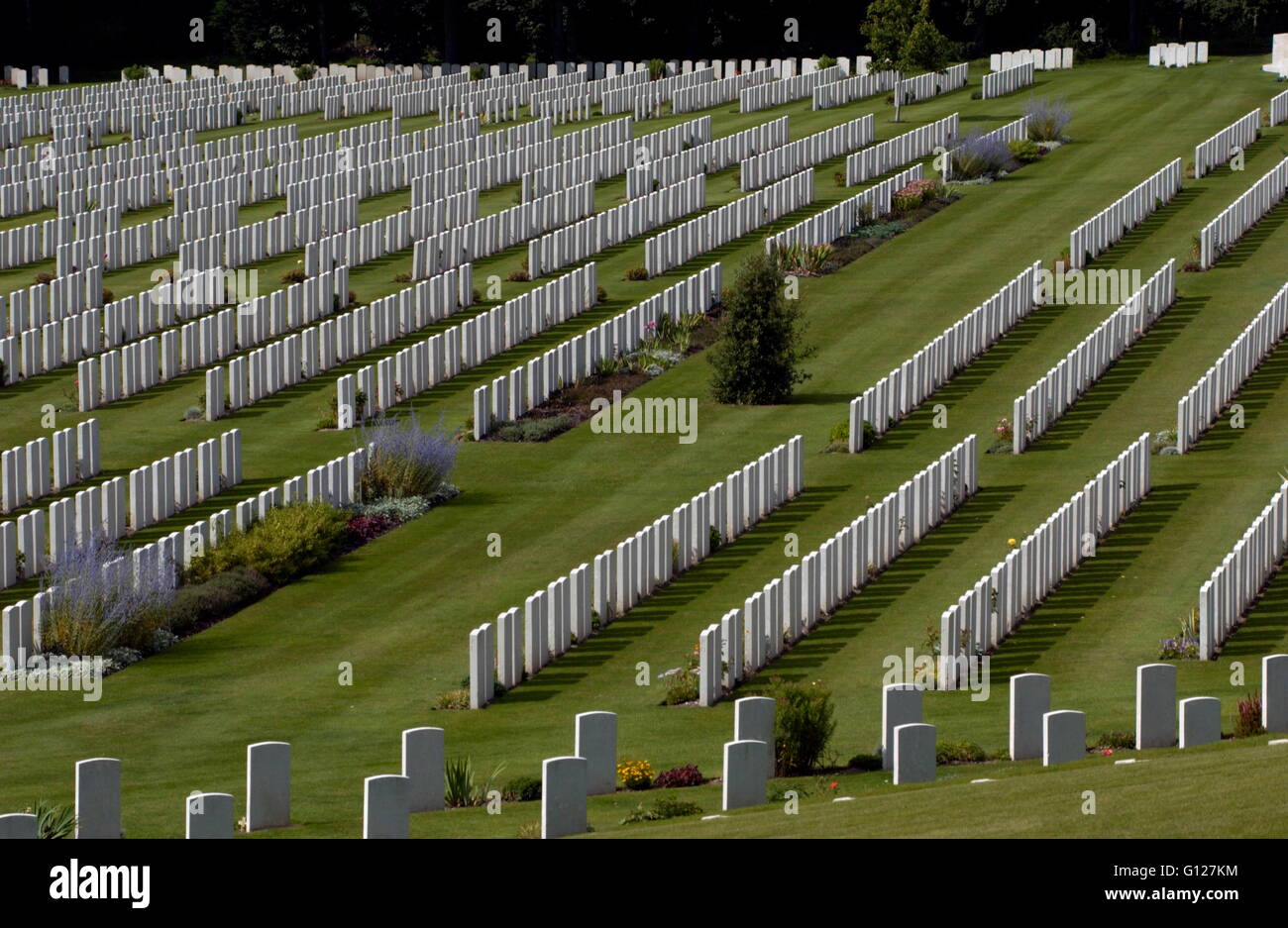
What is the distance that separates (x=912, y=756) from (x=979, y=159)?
37721 mm

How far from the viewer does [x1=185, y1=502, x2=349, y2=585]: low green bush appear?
25578mm

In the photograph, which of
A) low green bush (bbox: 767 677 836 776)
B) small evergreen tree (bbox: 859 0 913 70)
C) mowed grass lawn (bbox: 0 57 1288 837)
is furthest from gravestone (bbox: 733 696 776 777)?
small evergreen tree (bbox: 859 0 913 70)

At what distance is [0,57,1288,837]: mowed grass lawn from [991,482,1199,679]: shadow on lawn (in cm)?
5

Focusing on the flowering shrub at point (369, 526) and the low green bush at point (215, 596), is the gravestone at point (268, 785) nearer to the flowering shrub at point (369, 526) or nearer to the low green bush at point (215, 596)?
the low green bush at point (215, 596)

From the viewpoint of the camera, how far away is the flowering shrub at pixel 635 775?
58.7 ft

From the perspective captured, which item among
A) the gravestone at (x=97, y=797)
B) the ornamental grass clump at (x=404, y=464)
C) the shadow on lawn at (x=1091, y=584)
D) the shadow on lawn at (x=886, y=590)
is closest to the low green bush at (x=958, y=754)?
the shadow on lawn at (x=886, y=590)

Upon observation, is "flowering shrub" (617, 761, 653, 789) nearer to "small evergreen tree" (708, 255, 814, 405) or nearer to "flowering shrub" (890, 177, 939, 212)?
"small evergreen tree" (708, 255, 814, 405)

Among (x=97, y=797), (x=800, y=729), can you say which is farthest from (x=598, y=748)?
(x=97, y=797)

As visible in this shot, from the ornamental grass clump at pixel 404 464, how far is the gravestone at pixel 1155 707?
524 inches

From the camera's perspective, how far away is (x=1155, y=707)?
59.6 ft

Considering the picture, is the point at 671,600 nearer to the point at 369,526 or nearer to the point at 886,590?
the point at 886,590

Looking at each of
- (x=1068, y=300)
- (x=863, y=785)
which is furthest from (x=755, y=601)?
(x=1068, y=300)
